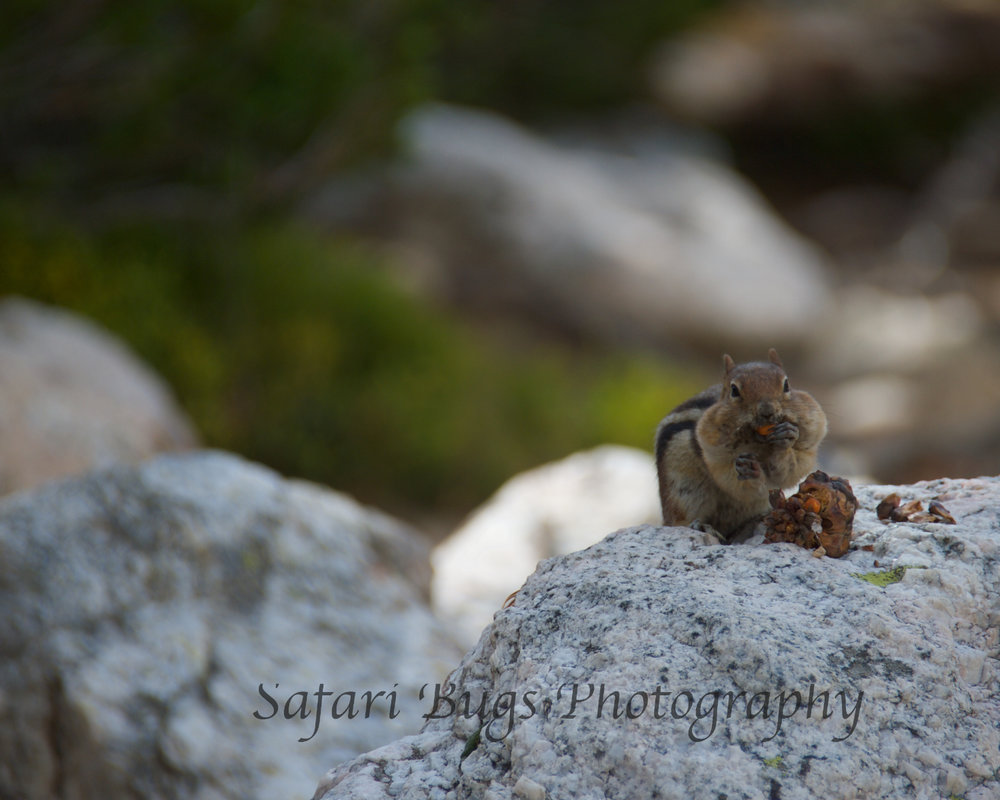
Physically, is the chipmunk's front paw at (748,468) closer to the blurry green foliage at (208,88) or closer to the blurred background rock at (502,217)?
the blurred background rock at (502,217)

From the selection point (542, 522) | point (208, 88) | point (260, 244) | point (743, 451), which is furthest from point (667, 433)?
point (260, 244)

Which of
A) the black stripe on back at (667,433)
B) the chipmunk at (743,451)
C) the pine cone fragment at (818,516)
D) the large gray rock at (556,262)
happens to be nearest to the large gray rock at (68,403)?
the black stripe on back at (667,433)

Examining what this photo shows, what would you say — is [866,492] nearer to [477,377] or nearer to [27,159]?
[27,159]

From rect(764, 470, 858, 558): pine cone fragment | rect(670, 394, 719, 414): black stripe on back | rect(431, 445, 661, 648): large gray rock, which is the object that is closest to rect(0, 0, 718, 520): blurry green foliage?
rect(431, 445, 661, 648): large gray rock

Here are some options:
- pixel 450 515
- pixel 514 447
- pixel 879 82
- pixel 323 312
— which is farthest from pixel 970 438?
pixel 879 82

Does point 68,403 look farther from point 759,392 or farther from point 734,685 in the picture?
point 734,685
